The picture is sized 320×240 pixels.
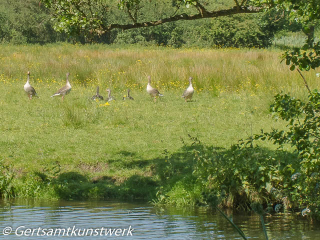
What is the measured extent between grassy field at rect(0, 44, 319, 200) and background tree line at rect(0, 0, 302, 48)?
18.0 metres

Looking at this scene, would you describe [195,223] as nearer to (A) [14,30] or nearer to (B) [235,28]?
(B) [235,28]

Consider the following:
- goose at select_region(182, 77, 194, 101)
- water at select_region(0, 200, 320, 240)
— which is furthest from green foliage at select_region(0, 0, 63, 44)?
water at select_region(0, 200, 320, 240)

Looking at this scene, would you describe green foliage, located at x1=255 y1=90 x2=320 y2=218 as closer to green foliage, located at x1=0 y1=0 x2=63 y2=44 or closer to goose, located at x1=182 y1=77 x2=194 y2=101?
goose, located at x1=182 y1=77 x2=194 y2=101

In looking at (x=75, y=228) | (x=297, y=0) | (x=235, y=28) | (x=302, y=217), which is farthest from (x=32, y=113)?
(x=235, y=28)

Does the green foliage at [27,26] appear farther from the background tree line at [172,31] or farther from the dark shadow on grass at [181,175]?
the dark shadow on grass at [181,175]

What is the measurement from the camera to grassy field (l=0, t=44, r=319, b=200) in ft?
36.2

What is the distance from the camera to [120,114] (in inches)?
629

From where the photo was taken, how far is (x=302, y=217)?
8609mm

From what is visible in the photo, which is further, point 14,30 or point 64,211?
point 14,30

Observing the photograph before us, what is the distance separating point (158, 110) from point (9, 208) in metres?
8.74

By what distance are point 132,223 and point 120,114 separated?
26.5ft

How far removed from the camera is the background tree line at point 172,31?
49.3 m

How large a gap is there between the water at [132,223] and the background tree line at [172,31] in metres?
33.5

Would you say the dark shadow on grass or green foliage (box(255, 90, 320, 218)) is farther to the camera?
the dark shadow on grass
